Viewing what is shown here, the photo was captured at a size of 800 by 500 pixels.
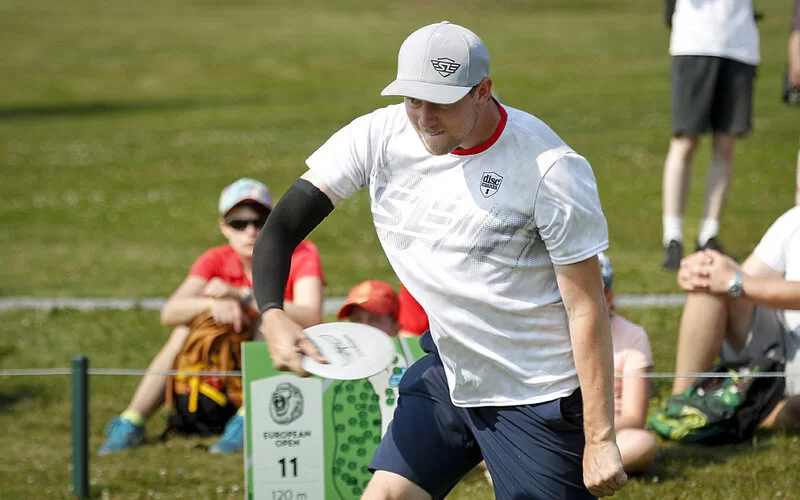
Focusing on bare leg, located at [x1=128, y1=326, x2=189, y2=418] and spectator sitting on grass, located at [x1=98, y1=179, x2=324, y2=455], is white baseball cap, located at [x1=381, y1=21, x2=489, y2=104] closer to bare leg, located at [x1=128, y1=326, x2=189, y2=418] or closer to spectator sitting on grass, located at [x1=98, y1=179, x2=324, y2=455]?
spectator sitting on grass, located at [x1=98, y1=179, x2=324, y2=455]

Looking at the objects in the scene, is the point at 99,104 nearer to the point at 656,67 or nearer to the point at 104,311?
the point at 656,67

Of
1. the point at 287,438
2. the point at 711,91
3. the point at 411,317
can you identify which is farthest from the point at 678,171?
the point at 287,438

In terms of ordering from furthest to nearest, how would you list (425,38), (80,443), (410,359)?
(80,443), (410,359), (425,38)

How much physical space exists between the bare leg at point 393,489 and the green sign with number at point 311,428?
133 cm

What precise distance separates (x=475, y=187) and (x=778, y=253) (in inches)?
112

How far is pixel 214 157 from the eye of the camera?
19094mm

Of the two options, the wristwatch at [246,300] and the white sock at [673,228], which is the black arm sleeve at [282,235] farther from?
the white sock at [673,228]

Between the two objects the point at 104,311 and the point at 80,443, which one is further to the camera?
the point at 104,311

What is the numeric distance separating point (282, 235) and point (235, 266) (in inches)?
134

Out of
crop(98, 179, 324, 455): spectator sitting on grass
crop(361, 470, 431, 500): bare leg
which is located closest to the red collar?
crop(361, 470, 431, 500): bare leg

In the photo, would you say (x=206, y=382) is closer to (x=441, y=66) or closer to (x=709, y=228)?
(x=441, y=66)

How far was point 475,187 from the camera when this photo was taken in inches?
131

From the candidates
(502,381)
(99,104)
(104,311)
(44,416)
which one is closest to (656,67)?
(99,104)

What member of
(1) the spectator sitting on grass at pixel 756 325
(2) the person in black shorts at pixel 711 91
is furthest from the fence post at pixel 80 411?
(2) the person in black shorts at pixel 711 91
